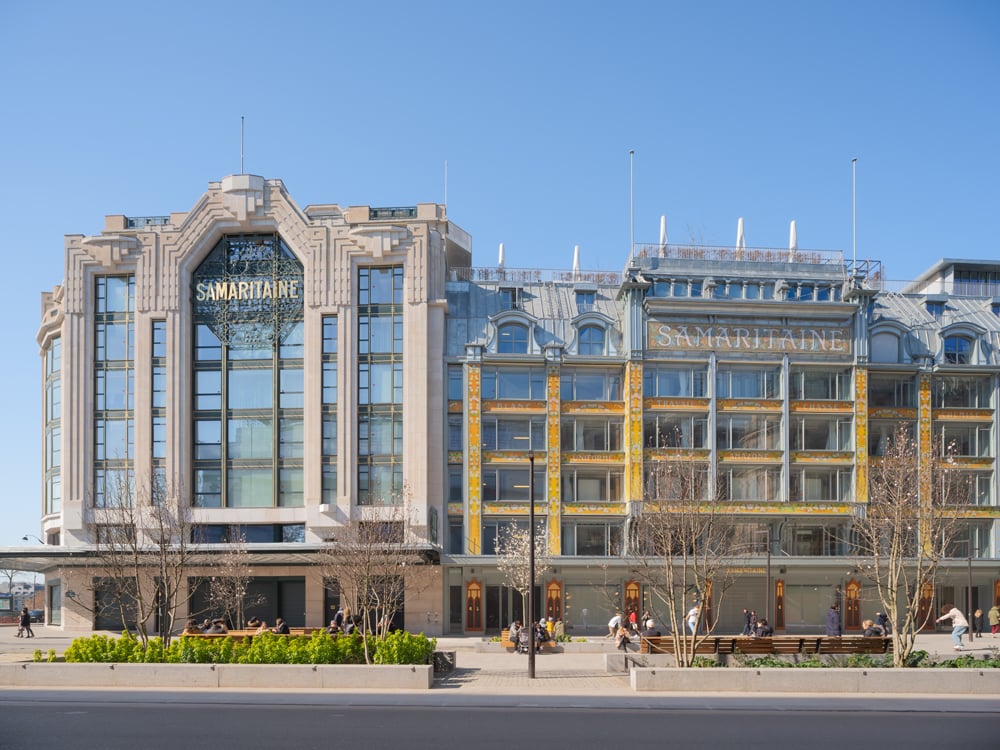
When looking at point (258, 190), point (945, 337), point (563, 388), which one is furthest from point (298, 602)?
point (945, 337)

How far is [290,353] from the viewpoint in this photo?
2256 inches

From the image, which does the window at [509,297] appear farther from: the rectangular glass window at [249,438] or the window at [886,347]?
the window at [886,347]

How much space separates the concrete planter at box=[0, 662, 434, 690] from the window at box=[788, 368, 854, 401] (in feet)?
113

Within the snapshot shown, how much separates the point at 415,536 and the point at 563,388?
36.2ft

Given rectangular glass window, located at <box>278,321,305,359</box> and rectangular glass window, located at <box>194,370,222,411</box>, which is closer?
rectangular glass window, located at <box>278,321,305,359</box>

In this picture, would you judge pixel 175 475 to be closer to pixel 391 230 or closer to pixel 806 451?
pixel 391 230

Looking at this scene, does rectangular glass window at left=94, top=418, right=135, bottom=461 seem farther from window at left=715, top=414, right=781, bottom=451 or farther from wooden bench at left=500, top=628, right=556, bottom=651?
window at left=715, top=414, right=781, bottom=451

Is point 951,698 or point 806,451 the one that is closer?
point 951,698

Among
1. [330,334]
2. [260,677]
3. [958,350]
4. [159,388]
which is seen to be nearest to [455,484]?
[330,334]

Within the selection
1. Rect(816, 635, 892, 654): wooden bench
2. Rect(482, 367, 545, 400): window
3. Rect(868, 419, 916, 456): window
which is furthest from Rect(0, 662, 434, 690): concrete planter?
Rect(868, 419, 916, 456): window

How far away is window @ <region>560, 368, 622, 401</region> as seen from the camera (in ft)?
188

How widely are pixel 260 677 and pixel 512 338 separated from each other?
106 feet

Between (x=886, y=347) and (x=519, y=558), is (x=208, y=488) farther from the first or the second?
(x=886, y=347)

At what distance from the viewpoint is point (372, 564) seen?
1438 inches
